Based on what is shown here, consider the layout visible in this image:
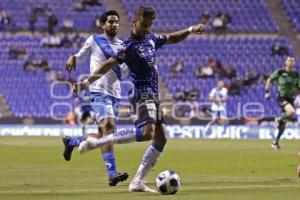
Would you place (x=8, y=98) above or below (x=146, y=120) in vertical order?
below

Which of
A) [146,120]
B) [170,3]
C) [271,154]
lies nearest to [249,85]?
[170,3]

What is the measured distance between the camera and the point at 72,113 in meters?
31.9

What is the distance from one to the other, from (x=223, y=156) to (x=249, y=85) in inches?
638

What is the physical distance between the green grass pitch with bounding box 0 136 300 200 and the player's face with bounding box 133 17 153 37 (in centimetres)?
215

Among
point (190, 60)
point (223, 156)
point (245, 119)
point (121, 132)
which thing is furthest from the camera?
point (190, 60)

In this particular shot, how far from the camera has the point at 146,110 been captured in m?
10.3

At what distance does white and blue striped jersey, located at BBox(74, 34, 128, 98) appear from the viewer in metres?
12.1

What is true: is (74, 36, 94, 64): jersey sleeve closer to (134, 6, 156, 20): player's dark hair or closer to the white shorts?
(134, 6, 156, 20): player's dark hair

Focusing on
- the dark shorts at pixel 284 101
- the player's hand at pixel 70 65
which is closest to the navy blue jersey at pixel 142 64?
the player's hand at pixel 70 65

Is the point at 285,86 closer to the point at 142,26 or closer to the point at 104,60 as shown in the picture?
the point at 104,60

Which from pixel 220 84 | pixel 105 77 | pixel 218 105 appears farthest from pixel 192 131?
pixel 105 77

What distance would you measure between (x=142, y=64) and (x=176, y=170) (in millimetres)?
4425

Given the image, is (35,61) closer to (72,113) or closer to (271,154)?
(72,113)

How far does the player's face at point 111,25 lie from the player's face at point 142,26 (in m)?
1.44
